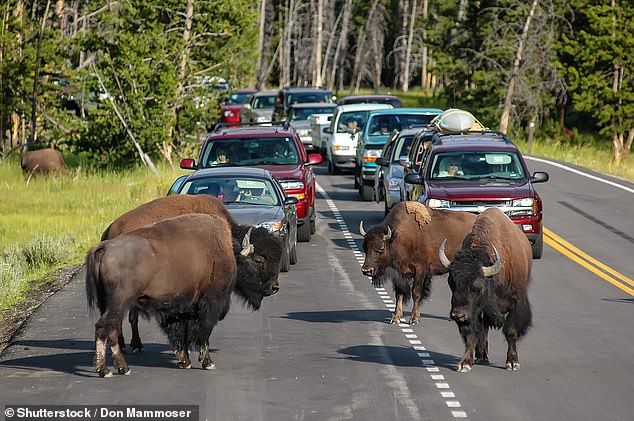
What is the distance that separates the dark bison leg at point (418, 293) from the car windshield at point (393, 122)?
17.2m

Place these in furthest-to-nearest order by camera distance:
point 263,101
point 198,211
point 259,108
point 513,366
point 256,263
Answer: point 263,101 < point 259,108 < point 198,211 < point 256,263 < point 513,366

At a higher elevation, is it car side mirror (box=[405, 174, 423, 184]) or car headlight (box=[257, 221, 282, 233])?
car side mirror (box=[405, 174, 423, 184])

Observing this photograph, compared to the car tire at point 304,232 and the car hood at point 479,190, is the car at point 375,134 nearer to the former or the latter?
the car tire at point 304,232

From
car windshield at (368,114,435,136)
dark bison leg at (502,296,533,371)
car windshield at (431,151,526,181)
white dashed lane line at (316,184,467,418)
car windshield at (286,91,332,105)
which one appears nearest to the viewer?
white dashed lane line at (316,184,467,418)

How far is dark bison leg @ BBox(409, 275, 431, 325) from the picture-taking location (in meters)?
14.9

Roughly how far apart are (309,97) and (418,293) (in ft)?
113

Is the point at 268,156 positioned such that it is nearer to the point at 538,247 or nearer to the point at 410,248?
the point at 538,247

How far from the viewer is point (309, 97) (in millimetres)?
49000

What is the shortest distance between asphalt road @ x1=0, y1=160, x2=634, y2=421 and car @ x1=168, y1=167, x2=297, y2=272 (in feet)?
2.54

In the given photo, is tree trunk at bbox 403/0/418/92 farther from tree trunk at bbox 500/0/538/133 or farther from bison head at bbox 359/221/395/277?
bison head at bbox 359/221/395/277

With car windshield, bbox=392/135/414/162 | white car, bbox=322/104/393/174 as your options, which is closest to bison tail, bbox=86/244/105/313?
car windshield, bbox=392/135/414/162

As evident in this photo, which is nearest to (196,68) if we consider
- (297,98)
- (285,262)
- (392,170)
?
(297,98)

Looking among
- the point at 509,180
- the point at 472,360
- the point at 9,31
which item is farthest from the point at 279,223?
the point at 9,31

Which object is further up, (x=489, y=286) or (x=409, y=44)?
(x=489, y=286)
